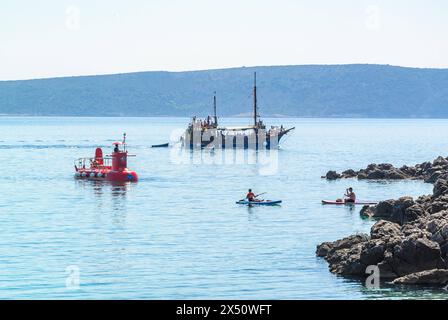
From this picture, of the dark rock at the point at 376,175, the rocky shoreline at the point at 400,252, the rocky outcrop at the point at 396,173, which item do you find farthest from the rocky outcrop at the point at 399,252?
the dark rock at the point at 376,175

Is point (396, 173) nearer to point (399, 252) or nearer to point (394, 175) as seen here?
point (394, 175)

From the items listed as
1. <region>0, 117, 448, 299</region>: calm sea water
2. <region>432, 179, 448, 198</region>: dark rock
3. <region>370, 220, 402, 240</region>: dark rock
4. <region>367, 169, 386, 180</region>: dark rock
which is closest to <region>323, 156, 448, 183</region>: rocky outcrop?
<region>367, 169, 386, 180</region>: dark rock

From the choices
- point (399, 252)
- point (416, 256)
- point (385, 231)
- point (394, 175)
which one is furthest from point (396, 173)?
point (416, 256)

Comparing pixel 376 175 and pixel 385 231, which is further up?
pixel 385 231

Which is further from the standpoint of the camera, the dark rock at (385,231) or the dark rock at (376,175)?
the dark rock at (376,175)

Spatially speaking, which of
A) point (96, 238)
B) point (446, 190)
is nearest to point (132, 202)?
point (96, 238)

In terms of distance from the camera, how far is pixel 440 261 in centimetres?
3142

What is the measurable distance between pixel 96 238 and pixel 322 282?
1599cm

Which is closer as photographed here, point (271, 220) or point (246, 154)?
point (271, 220)

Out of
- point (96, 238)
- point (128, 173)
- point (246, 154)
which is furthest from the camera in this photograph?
point (246, 154)

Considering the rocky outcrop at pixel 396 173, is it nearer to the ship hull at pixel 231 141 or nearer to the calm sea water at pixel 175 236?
the calm sea water at pixel 175 236

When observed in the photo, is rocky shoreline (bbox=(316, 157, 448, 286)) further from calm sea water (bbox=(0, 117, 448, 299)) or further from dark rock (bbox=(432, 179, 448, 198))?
dark rock (bbox=(432, 179, 448, 198))
